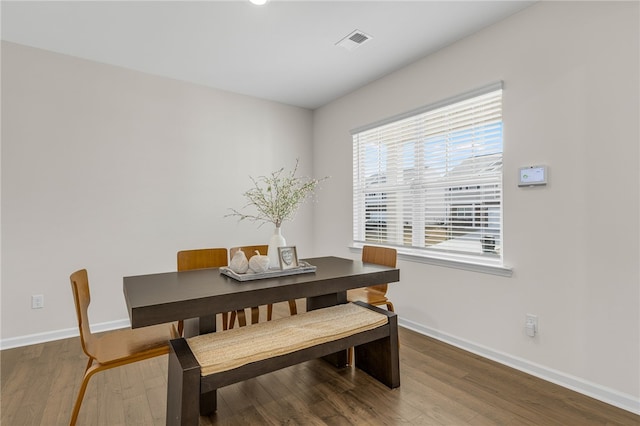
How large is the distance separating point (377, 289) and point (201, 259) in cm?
157

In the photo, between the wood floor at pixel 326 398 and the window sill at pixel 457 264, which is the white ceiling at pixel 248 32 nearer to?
the window sill at pixel 457 264

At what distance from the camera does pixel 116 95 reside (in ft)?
10.8

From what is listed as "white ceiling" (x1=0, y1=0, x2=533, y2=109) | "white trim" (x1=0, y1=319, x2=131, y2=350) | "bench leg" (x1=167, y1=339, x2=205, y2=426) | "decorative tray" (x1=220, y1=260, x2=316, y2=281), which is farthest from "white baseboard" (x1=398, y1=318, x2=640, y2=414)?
"white trim" (x1=0, y1=319, x2=131, y2=350)

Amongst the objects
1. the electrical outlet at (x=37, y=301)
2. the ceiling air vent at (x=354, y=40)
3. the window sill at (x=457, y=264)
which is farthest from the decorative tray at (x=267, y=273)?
the electrical outlet at (x=37, y=301)

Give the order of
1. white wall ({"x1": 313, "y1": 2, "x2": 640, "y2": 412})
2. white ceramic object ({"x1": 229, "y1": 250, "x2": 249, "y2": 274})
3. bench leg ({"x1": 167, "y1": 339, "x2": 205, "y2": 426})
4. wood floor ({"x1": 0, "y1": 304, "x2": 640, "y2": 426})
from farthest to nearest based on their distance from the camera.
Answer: white ceramic object ({"x1": 229, "y1": 250, "x2": 249, "y2": 274}) → white wall ({"x1": 313, "y1": 2, "x2": 640, "y2": 412}) → wood floor ({"x1": 0, "y1": 304, "x2": 640, "y2": 426}) → bench leg ({"x1": 167, "y1": 339, "x2": 205, "y2": 426})

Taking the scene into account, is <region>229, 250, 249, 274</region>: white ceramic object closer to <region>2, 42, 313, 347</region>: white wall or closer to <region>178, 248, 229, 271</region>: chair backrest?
<region>178, 248, 229, 271</region>: chair backrest

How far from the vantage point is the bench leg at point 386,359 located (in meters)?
2.13

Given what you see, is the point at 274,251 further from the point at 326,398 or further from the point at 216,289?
the point at 326,398

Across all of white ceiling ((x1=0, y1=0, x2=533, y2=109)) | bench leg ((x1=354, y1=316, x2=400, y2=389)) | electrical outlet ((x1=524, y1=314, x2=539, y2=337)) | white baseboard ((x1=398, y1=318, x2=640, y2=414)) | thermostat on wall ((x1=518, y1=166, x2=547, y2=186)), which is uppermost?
white ceiling ((x1=0, y1=0, x2=533, y2=109))

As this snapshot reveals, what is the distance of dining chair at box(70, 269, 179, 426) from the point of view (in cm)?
158

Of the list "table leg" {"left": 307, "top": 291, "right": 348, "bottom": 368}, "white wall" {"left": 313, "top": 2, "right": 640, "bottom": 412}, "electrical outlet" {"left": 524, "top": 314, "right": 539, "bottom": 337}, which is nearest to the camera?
"white wall" {"left": 313, "top": 2, "right": 640, "bottom": 412}

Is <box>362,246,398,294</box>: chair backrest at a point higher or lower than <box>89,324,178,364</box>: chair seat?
higher

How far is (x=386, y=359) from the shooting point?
2.16m

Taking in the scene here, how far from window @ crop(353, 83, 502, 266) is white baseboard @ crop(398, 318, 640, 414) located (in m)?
0.71
